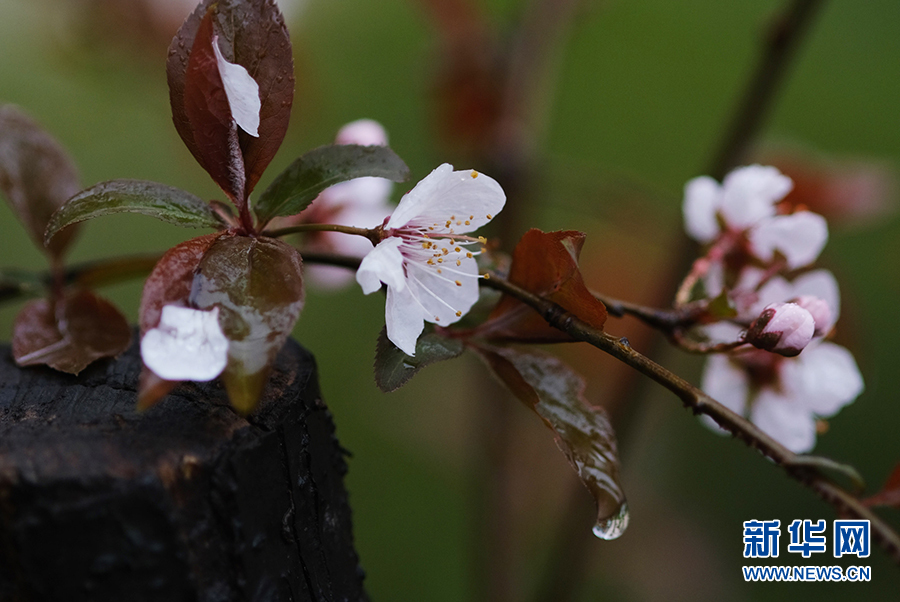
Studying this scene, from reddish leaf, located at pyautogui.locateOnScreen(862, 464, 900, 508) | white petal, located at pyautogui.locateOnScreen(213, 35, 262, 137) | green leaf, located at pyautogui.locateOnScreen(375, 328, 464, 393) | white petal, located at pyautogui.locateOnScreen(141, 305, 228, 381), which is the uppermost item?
white petal, located at pyautogui.locateOnScreen(213, 35, 262, 137)

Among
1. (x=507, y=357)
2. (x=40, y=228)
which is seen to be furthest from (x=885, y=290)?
(x=40, y=228)

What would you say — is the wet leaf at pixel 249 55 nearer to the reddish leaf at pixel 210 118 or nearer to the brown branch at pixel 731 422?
the reddish leaf at pixel 210 118

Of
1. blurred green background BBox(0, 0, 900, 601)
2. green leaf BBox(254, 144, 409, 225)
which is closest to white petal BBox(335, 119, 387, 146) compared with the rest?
green leaf BBox(254, 144, 409, 225)

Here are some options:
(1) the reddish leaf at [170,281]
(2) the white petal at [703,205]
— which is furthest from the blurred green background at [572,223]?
(1) the reddish leaf at [170,281]

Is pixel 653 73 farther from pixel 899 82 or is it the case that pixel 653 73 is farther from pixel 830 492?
pixel 830 492

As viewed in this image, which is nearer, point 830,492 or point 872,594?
point 830,492

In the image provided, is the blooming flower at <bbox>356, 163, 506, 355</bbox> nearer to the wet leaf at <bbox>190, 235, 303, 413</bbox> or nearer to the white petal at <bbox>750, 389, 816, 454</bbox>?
the wet leaf at <bbox>190, 235, 303, 413</bbox>
